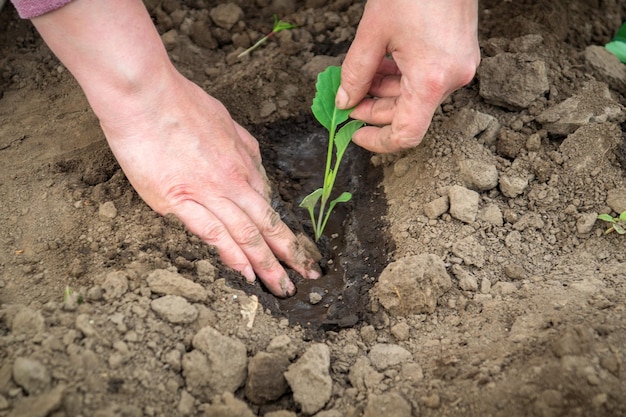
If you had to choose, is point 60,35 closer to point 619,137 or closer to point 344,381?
point 344,381

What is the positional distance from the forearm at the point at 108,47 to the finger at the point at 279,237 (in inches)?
17.6

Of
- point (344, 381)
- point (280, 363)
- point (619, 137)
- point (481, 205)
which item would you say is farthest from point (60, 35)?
point (619, 137)

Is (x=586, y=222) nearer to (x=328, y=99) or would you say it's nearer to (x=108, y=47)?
(x=328, y=99)

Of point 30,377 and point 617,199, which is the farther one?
point 617,199

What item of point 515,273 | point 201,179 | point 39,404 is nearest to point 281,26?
point 201,179

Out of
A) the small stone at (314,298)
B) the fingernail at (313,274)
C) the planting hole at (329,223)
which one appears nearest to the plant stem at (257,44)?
the planting hole at (329,223)

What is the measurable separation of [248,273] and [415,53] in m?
0.80

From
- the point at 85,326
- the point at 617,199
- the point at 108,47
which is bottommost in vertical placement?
the point at 617,199

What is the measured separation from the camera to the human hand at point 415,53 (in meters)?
1.48

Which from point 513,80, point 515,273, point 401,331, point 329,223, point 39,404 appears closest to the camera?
point 39,404

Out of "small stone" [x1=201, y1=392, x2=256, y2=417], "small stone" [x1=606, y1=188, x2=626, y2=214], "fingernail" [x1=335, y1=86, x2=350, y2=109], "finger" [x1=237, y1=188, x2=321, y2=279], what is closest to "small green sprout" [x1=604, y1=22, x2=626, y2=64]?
"small stone" [x1=606, y1=188, x2=626, y2=214]

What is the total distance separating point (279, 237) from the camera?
1.89 metres

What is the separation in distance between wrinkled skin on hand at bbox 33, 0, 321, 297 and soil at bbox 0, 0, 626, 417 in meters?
0.08

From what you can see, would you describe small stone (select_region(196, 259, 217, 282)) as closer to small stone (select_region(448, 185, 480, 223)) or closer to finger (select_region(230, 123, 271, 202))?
finger (select_region(230, 123, 271, 202))
